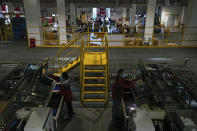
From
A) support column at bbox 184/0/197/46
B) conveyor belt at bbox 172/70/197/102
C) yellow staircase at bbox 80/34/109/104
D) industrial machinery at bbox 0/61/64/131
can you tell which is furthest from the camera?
support column at bbox 184/0/197/46

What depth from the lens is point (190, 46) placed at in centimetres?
1466

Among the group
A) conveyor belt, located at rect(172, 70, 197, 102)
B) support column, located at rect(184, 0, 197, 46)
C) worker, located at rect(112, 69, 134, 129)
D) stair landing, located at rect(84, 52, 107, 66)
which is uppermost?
support column, located at rect(184, 0, 197, 46)

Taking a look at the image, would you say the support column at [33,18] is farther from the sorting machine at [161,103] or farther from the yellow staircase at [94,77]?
the sorting machine at [161,103]

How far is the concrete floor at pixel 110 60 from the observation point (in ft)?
20.7

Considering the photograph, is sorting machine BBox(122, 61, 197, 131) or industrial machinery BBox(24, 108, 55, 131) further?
sorting machine BBox(122, 61, 197, 131)

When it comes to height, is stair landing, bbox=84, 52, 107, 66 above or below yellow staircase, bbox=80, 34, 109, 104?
above

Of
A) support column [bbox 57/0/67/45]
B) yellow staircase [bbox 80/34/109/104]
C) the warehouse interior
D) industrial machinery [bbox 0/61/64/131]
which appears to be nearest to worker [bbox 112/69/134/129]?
the warehouse interior

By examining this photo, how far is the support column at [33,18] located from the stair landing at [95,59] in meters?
6.56

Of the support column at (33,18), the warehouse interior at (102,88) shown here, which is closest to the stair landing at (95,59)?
the warehouse interior at (102,88)

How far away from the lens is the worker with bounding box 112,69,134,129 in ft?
19.1

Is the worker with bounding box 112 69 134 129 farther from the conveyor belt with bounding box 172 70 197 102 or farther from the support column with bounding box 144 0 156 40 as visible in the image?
the support column with bounding box 144 0 156 40

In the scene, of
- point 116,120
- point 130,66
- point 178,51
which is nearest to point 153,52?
point 178,51

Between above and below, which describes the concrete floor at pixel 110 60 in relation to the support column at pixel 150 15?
below

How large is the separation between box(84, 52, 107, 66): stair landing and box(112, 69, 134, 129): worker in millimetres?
2447
